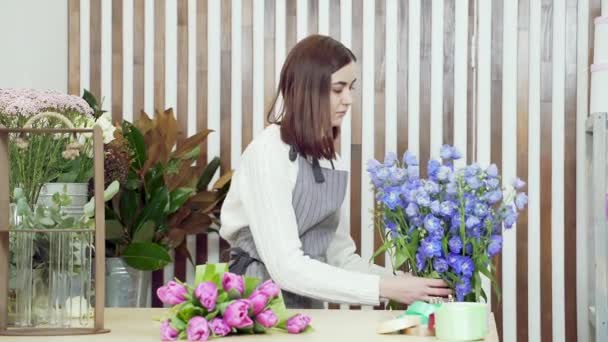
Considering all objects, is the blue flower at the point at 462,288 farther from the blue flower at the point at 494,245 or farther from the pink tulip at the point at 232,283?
the pink tulip at the point at 232,283

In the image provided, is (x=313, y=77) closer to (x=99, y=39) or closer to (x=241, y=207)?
(x=241, y=207)

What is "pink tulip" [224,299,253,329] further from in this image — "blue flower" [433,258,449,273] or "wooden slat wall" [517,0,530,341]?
"wooden slat wall" [517,0,530,341]

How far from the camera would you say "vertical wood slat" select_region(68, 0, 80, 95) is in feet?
12.9

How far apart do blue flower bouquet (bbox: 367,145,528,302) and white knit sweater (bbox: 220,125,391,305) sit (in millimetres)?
264

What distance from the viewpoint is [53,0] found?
154 inches

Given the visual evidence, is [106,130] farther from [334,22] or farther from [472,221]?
[334,22]

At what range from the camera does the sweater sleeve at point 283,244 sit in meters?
2.29

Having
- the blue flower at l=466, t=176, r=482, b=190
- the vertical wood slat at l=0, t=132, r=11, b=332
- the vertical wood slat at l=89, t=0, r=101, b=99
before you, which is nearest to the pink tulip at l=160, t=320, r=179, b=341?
the vertical wood slat at l=0, t=132, r=11, b=332

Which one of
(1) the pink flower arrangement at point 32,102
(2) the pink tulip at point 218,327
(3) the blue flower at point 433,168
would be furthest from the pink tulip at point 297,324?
(1) the pink flower arrangement at point 32,102

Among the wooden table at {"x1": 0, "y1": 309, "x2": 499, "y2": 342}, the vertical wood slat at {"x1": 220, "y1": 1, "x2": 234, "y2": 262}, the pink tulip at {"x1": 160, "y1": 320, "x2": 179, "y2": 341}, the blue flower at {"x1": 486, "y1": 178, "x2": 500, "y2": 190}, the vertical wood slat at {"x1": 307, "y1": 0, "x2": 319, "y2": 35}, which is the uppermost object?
the vertical wood slat at {"x1": 307, "y1": 0, "x2": 319, "y2": 35}

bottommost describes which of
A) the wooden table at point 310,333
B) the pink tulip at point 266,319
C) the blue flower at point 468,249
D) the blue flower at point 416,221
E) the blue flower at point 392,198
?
the wooden table at point 310,333

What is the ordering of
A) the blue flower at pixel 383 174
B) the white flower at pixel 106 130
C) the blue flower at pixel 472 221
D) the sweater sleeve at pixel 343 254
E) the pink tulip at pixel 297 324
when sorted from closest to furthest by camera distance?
the pink tulip at pixel 297 324, the blue flower at pixel 472 221, the blue flower at pixel 383 174, the white flower at pixel 106 130, the sweater sleeve at pixel 343 254

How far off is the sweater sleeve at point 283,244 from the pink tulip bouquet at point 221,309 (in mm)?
500

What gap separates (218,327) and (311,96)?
3.08ft
